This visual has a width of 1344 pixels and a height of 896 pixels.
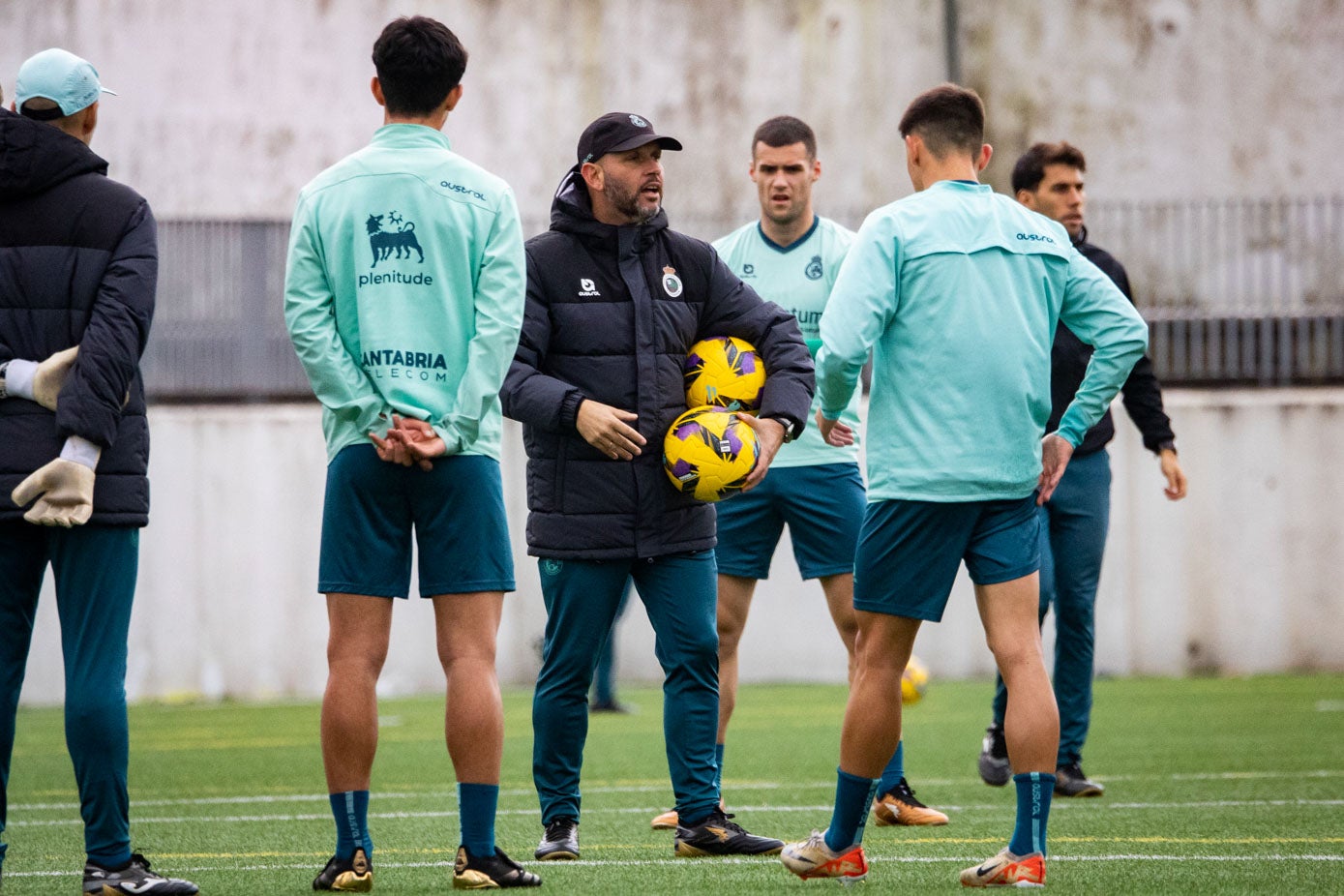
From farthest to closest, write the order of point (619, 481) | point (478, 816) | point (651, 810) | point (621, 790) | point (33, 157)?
point (621, 790), point (651, 810), point (619, 481), point (478, 816), point (33, 157)

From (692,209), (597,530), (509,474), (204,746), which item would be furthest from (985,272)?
(692,209)

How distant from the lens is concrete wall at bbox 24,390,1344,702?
50.4ft

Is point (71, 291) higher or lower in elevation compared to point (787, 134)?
lower

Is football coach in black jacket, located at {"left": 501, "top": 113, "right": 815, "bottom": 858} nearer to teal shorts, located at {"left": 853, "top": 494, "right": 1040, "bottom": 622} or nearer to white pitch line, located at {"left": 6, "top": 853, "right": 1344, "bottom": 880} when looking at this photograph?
white pitch line, located at {"left": 6, "top": 853, "right": 1344, "bottom": 880}

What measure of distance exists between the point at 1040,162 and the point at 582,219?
9.28 feet

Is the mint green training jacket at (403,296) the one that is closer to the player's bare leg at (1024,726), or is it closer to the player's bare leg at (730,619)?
the player's bare leg at (1024,726)

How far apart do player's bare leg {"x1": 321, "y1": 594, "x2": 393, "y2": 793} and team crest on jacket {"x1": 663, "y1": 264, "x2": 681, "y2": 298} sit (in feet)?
4.97

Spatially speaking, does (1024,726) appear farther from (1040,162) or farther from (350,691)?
(1040,162)

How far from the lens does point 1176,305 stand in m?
16.5

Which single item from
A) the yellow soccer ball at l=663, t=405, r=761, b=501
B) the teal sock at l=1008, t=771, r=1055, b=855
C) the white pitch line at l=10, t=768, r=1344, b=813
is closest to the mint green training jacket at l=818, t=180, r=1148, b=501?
the yellow soccer ball at l=663, t=405, r=761, b=501

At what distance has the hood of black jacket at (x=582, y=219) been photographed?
228 inches

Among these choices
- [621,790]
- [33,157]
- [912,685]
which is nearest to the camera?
[33,157]

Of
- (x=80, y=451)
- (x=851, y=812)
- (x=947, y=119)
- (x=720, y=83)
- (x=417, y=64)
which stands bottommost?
(x=851, y=812)

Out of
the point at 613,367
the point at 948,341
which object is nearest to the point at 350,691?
the point at 613,367
